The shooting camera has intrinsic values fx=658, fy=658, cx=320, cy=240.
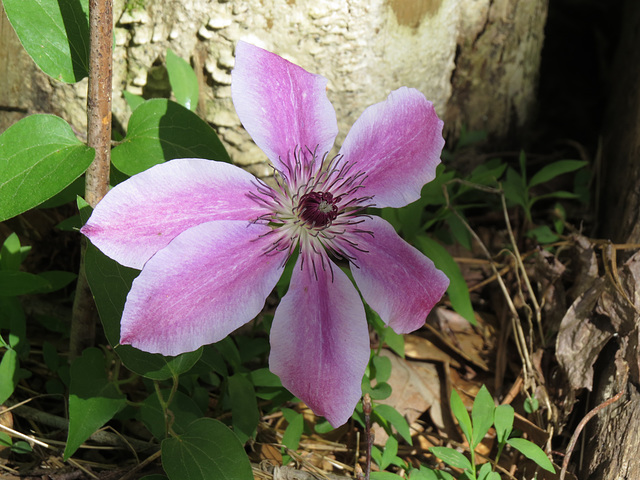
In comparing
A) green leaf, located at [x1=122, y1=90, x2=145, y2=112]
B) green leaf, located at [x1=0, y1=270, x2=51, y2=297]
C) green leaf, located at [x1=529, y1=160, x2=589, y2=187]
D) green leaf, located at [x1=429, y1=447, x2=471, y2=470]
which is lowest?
green leaf, located at [x1=429, y1=447, x2=471, y2=470]

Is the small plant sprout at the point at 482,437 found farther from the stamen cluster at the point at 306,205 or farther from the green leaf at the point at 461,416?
the stamen cluster at the point at 306,205

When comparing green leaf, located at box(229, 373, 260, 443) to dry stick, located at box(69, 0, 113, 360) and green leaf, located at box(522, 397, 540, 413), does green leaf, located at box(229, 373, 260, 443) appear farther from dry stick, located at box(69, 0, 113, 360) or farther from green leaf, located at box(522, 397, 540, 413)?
green leaf, located at box(522, 397, 540, 413)

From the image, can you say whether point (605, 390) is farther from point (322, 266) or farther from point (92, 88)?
point (92, 88)

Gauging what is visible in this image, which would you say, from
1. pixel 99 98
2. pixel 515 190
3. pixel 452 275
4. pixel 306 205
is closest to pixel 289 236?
pixel 306 205

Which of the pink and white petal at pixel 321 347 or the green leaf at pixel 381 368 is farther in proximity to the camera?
the green leaf at pixel 381 368

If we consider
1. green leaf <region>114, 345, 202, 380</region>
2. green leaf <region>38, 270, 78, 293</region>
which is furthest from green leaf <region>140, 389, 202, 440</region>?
green leaf <region>38, 270, 78, 293</region>

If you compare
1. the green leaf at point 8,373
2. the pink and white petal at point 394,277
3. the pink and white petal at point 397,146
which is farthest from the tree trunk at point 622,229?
the green leaf at point 8,373
